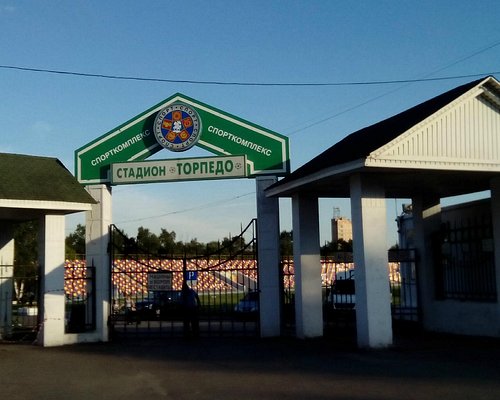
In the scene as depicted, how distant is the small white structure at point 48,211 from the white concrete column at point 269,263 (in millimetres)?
4602

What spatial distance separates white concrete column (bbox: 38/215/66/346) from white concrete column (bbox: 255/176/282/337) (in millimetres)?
5186

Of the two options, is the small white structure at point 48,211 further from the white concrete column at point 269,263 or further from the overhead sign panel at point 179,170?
the white concrete column at point 269,263

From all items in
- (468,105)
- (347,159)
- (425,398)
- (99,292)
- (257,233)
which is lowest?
(425,398)

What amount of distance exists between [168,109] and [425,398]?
11974 millimetres

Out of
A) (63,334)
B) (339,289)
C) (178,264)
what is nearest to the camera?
(63,334)

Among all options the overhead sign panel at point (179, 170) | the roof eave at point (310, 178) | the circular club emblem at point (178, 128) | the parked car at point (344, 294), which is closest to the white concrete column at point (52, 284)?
the overhead sign panel at point (179, 170)

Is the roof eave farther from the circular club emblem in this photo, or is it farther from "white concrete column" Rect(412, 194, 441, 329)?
"white concrete column" Rect(412, 194, 441, 329)

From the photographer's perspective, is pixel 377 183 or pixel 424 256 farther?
pixel 424 256

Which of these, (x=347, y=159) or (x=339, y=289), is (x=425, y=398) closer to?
(x=347, y=159)

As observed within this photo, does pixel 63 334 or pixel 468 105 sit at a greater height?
pixel 468 105

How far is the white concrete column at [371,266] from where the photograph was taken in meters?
14.7

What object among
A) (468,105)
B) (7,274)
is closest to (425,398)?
(468,105)

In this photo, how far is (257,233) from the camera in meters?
18.3

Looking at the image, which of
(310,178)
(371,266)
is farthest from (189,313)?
(371,266)
